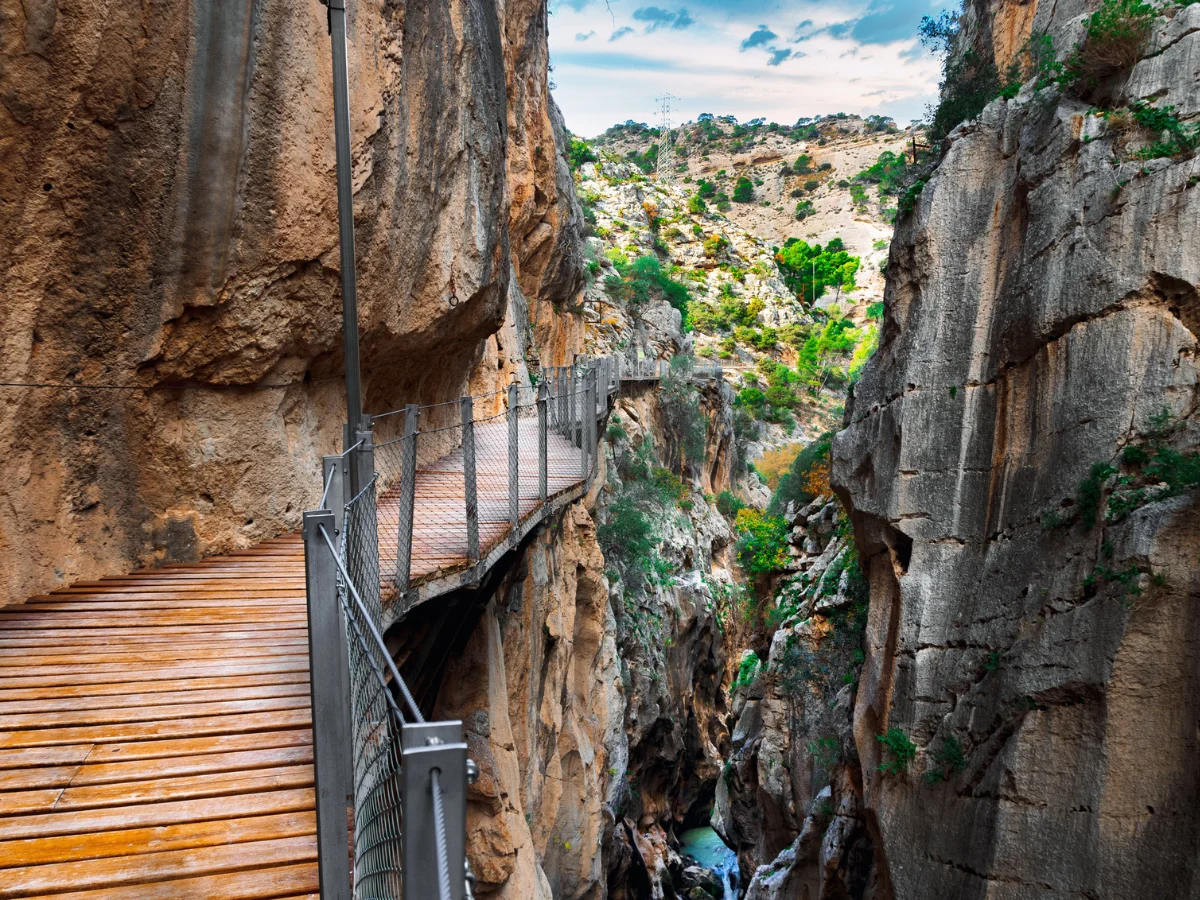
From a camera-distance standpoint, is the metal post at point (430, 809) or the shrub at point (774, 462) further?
the shrub at point (774, 462)

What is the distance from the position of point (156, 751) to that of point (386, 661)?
1.73m

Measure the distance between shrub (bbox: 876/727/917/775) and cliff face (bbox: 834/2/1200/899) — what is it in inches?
4.6

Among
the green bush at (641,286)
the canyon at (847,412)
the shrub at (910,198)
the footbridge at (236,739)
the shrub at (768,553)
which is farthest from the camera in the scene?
the green bush at (641,286)

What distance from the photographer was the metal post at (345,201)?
487 centimetres

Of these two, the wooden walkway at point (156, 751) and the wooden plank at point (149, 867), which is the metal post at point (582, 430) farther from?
the wooden plank at point (149, 867)

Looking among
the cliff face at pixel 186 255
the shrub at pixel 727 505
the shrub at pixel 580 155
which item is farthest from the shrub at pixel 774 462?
the cliff face at pixel 186 255

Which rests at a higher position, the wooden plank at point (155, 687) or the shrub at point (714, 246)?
the shrub at point (714, 246)

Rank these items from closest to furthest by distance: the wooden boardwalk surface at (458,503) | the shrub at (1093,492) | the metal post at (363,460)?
1. the metal post at (363,460)
2. the wooden boardwalk surface at (458,503)
3. the shrub at (1093,492)

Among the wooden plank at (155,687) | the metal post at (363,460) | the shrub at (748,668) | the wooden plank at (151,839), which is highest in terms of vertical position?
the metal post at (363,460)

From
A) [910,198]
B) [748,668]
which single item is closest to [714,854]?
[748,668]

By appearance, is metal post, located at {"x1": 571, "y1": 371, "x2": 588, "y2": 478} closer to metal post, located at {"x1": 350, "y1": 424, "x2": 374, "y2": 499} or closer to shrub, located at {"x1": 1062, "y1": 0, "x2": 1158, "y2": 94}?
metal post, located at {"x1": 350, "y1": 424, "x2": 374, "y2": 499}

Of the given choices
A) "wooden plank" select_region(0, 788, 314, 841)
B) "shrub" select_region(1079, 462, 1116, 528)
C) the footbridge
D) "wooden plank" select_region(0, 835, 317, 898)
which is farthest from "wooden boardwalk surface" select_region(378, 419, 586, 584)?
"shrub" select_region(1079, 462, 1116, 528)

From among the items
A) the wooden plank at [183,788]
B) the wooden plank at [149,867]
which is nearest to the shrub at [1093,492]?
the wooden plank at [183,788]

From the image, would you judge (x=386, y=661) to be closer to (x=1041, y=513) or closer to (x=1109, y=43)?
(x=1041, y=513)
